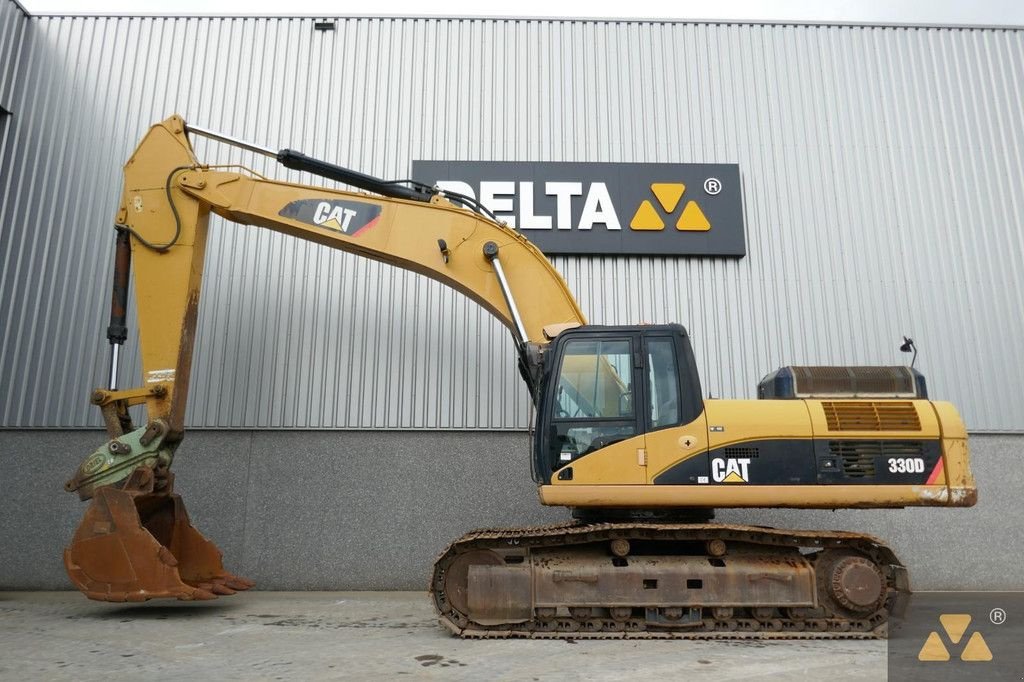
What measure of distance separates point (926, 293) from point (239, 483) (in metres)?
10.7

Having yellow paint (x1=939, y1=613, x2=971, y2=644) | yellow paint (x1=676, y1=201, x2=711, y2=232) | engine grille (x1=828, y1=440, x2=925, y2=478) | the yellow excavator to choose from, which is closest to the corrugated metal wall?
yellow paint (x1=676, y1=201, x2=711, y2=232)

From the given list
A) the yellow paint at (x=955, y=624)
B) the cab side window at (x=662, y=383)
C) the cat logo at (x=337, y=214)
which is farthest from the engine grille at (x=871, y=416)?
the cat logo at (x=337, y=214)

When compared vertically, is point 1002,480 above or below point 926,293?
below

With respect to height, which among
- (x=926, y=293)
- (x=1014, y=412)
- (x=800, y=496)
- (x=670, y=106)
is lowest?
(x=800, y=496)

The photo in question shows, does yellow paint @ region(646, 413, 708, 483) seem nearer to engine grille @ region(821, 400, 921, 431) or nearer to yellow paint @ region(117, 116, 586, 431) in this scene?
engine grille @ region(821, 400, 921, 431)

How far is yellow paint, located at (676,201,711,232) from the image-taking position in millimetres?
10430

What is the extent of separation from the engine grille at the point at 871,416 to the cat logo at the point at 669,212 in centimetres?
470

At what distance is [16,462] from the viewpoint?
9.58 meters

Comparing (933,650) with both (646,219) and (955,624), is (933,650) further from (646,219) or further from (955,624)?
(646,219)

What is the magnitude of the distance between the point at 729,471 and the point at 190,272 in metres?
6.16

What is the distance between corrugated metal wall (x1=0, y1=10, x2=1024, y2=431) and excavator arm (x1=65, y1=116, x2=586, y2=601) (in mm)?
2392

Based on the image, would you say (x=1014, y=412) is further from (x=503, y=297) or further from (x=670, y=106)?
(x=503, y=297)

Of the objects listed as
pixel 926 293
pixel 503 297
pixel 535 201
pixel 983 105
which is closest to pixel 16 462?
pixel 503 297

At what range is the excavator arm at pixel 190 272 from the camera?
6898mm
